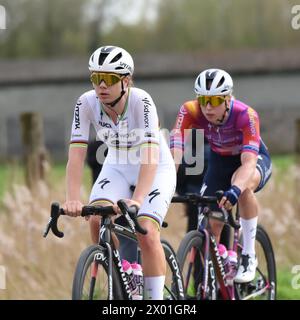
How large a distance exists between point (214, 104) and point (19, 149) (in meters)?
39.1

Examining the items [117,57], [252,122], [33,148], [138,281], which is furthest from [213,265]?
[33,148]

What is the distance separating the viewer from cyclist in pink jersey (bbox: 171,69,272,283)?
7914 millimetres

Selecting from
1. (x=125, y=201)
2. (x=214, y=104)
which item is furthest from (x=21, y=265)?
(x=125, y=201)

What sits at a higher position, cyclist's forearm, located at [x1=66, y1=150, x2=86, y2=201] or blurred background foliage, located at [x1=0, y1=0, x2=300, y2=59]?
blurred background foliage, located at [x1=0, y1=0, x2=300, y2=59]

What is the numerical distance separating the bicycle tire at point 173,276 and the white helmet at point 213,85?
1.31 metres

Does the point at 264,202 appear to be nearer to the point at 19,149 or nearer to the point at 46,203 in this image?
the point at 46,203

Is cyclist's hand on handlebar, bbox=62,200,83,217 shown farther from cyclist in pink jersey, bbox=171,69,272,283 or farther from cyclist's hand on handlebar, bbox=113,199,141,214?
cyclist in pink jersey, bbox=171,69,272,283

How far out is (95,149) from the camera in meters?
9.39

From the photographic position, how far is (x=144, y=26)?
8588cm

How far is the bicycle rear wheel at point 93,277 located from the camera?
245 inches

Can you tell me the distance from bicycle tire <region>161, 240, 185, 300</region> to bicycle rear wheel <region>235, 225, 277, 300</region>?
1155 millimetres

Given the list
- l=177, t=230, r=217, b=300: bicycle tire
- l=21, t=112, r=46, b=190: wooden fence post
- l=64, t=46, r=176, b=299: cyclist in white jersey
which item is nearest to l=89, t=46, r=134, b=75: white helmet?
l=64, t=46, r=176, b=299: cyclist in white jersey

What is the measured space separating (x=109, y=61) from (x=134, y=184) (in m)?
0.99

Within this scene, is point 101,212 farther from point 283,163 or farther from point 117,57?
point 283,163
